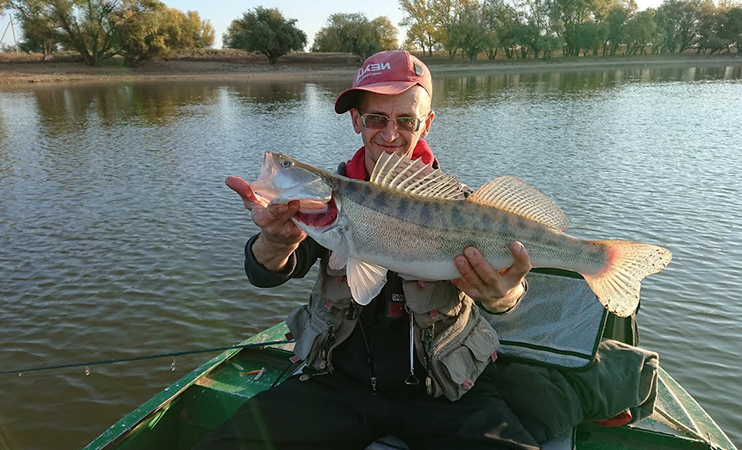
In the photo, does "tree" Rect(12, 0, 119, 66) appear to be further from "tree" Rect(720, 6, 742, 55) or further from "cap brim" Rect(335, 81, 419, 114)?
"tree" Rect(720, 6, 742, 55)

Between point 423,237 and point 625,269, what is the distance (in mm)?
1173

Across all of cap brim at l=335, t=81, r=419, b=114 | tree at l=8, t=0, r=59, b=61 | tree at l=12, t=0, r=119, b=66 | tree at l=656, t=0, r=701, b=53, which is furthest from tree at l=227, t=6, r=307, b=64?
cap brim at l=335, t=81, r=419, b=114

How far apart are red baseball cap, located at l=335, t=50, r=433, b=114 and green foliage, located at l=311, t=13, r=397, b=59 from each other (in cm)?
7628

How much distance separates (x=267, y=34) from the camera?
234ft

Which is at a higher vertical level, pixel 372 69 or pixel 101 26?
pixel 101 26

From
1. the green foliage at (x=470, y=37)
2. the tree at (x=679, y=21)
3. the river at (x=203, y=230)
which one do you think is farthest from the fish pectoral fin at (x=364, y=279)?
the tree at (x=679, y=21)

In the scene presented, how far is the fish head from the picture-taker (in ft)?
9.40

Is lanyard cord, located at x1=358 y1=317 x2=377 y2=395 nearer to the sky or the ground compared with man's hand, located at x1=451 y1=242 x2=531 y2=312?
nearer to the ground

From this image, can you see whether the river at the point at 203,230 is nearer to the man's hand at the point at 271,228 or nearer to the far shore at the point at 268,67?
the man's hand at the point at 271,228

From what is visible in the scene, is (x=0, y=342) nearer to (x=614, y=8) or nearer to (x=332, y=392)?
(x=332, y=392)

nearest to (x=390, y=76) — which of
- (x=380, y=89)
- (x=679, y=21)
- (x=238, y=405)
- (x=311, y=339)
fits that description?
(x=380, y=89)

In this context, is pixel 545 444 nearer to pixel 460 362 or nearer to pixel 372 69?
pixel 460 362

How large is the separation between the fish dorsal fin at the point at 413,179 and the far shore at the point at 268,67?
5782 cm

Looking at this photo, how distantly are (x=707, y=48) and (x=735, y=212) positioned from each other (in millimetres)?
98686
